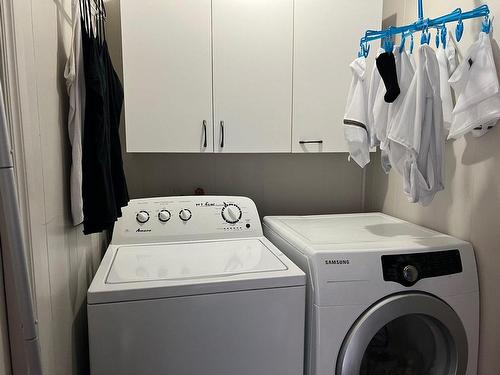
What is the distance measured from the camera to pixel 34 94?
34.3 inches

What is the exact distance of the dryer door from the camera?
1217mm

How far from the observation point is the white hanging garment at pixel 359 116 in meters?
1.48

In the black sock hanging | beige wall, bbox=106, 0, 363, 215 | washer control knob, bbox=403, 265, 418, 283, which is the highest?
the black sock hanging

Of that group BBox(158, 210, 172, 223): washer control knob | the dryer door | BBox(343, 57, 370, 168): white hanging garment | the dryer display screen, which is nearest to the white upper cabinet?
BBox(343, 57, 370, 168): white hanging garment

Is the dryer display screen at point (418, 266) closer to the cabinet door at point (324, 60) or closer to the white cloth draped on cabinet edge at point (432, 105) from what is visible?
the white cloth draped on cabinet edge at point (432, 105)

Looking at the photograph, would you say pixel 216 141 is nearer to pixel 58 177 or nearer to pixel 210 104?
pixel 210 104

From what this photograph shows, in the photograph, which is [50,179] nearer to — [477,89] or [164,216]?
[164,216]

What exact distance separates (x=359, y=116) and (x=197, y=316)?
99cm

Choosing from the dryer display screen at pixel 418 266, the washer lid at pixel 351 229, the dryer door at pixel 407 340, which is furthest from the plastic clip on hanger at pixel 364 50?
the dryer door at pixel 407 340

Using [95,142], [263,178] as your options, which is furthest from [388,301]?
[95,142]

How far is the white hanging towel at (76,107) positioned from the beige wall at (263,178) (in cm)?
72

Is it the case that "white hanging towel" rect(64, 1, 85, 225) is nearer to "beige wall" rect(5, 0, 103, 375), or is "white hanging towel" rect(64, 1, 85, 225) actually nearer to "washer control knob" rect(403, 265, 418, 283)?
"beige wall" rect(5, 0, 103, 375)

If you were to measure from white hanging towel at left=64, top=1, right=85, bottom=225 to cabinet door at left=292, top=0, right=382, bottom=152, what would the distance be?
36.2 inches

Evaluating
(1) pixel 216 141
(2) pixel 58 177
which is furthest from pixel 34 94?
(1) pixel 216 141
